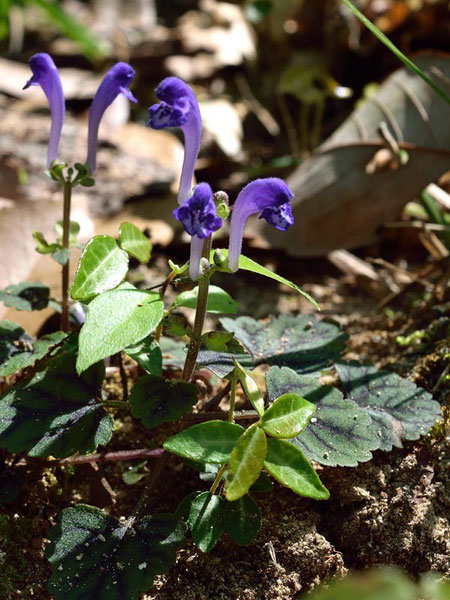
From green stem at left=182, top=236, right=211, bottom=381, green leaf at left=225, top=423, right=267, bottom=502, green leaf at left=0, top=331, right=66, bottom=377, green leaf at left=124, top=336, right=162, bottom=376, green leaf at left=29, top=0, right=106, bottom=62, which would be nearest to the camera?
green leaf at left=225, top=423, right=267, bottom=502

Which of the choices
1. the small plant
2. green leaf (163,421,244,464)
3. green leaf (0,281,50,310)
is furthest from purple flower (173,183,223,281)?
green leaf (0,281,50,310)

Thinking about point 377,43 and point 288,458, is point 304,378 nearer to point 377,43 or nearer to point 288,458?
point 288,458

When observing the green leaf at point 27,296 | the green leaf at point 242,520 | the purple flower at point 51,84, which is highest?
the purple flower at point 51,84

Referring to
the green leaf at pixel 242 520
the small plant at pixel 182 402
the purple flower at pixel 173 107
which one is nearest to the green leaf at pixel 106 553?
the small plant at pixel 182 402

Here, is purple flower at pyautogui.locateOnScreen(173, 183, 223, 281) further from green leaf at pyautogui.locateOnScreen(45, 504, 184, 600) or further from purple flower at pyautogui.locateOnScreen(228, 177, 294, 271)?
green leaf at pyautogui.locateOnScreen(45, 504, 184, 600)

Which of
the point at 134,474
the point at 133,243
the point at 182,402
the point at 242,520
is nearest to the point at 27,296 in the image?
the point at 133,243

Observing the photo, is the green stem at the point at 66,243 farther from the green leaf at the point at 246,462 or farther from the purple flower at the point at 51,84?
the green leaf at the point at 246,462

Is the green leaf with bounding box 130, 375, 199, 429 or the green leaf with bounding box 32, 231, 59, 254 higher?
the green leaf with bounding box 32, 231, 59, 254
